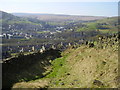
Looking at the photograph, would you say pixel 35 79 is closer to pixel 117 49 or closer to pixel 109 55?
pixel 109 55

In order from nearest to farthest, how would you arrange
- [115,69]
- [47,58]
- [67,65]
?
[115,69] < [67,65] < [47,58]

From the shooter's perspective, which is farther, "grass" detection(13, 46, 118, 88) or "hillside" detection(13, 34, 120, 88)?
"grass" detection(13, 46, 118, 88)

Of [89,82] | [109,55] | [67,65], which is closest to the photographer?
[89,82]

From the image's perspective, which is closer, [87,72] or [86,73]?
[86,73]

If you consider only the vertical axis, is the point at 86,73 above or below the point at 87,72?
below

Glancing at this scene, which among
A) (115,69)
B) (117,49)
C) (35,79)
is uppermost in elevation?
(117,49)

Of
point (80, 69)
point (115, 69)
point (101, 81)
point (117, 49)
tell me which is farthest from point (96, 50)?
point (101, 81)

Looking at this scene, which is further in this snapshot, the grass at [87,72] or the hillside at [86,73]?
the grass at [87,72]

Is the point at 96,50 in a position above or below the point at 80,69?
above
